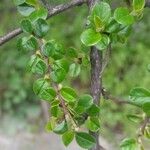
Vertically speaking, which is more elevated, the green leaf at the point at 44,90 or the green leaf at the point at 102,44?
the green leaf at the point at 102,44

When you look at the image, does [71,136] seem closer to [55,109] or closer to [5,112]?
[55,109]

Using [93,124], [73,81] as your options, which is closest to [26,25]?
[93,124]

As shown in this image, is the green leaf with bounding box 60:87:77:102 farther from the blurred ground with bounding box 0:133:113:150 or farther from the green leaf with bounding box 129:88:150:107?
the blurred ground with bounding box 0:133:113:150

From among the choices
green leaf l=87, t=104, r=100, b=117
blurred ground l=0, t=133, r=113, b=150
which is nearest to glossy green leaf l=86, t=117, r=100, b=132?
green leaf l=87, t=104, r=100, b=117

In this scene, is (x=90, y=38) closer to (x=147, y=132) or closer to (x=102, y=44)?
(x=102, y=44)

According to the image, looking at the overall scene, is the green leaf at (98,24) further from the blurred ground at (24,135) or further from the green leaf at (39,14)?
the blurred ground at (24,135)

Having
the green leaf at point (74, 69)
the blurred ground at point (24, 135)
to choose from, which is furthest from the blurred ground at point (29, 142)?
the green leaf at point (74, 69)

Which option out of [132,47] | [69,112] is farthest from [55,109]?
[132,47]
